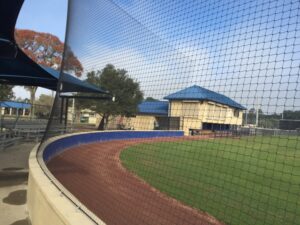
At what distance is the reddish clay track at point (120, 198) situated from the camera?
642 centimetres

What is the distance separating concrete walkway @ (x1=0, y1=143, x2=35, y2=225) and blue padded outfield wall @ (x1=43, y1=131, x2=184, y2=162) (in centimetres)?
70

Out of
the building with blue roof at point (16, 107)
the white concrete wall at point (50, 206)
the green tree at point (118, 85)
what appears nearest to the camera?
the white concrete wall at point (50, 206)

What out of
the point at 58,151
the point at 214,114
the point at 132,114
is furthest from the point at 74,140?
the point at 214,114

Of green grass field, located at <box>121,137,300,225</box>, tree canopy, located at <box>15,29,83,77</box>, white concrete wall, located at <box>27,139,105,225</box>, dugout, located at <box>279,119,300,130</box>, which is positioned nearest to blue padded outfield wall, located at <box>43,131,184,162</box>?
green grass field, located at <box>121,137,300,225</box>

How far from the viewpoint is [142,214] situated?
21.7ft

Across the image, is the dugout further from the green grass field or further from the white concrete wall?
the white concrete wall

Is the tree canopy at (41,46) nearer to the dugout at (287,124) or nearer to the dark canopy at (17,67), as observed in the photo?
the dark canopy at (17,67)

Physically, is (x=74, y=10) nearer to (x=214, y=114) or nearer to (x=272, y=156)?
(x=214, y=114)

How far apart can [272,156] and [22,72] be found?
1245 centimetres

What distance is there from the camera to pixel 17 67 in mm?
12562

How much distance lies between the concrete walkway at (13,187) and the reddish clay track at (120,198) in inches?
30.5

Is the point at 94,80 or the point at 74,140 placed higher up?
the point at 94,80

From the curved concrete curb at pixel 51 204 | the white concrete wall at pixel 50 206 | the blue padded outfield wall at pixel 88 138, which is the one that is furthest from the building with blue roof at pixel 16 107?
the white concrete wall at pixel 50 206

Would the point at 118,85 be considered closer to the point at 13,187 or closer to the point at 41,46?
the point at 13,187
